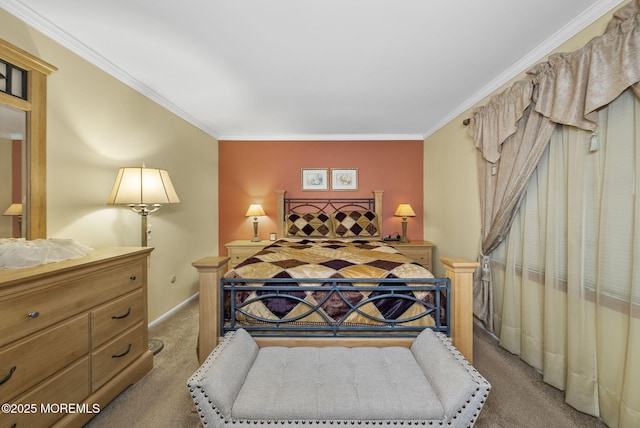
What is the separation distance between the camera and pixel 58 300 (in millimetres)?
1304

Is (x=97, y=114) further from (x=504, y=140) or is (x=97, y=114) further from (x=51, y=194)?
(x=504, y=140)

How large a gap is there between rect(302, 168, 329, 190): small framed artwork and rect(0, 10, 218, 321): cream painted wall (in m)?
1.68

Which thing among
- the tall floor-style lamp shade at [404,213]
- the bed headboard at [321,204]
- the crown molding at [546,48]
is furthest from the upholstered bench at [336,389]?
the bed headboard at [321,204]

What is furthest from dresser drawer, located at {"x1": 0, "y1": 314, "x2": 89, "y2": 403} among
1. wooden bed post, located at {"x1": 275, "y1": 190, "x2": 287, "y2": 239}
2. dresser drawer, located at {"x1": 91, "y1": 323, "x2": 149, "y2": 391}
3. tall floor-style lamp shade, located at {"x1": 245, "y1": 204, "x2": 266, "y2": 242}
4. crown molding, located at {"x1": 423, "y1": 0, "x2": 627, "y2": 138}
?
crown molding, located at {"x1": 423, "y1": 0, "x2": 627, "y2": 138}

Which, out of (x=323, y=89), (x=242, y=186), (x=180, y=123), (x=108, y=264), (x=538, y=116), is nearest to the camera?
(x=108, y=264)

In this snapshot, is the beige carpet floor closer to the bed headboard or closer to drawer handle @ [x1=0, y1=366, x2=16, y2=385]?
drawer handle @ [x1=0, y1=366, x2=16, y2=385]

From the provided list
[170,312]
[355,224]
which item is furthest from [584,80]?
[170,312]

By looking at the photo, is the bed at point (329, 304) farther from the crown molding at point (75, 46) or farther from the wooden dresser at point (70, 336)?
the crown molding at point (75, 46)

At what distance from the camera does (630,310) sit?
1.35 m

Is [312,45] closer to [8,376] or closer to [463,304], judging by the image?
[463,304]

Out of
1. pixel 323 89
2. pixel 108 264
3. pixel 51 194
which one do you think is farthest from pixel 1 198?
pixel 323 89

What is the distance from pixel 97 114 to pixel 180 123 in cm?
120

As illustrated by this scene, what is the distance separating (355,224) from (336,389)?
282 cm

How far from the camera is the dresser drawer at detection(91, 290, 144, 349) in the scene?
59.8 inches
